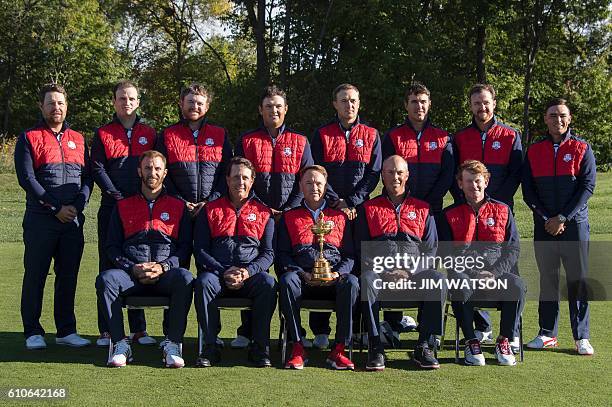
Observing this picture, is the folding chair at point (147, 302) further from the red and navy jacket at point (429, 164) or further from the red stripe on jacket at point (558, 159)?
the red stripe on jacket at point (558, 159)

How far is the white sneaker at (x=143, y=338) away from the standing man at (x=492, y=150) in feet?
8.16

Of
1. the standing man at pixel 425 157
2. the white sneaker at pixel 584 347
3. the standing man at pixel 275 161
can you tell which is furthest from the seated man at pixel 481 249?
the standing man at pixel 275 161

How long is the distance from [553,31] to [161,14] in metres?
17.2

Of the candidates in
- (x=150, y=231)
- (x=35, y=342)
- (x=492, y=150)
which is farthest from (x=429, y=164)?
(x=35, y=342)

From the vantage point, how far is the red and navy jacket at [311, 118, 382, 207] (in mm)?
6352

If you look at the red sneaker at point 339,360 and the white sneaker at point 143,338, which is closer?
the red sneaker at point 339,360

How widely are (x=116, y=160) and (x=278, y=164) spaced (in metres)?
1.22

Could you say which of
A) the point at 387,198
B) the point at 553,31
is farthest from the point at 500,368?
the point at 553,31

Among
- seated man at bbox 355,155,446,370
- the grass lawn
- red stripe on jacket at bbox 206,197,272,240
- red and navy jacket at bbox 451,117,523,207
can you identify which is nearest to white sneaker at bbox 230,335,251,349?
the grass lawn

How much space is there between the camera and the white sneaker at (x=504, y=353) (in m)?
5.62

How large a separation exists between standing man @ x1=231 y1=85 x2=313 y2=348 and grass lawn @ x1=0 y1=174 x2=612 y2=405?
1009 millimetres

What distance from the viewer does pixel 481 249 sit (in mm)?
5996

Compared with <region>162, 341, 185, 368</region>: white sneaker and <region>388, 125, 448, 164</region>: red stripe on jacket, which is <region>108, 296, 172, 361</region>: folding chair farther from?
<region>388, 125, 448, 164</region>: red stripe on jacket

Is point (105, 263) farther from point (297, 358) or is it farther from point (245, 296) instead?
point (297, 358)
